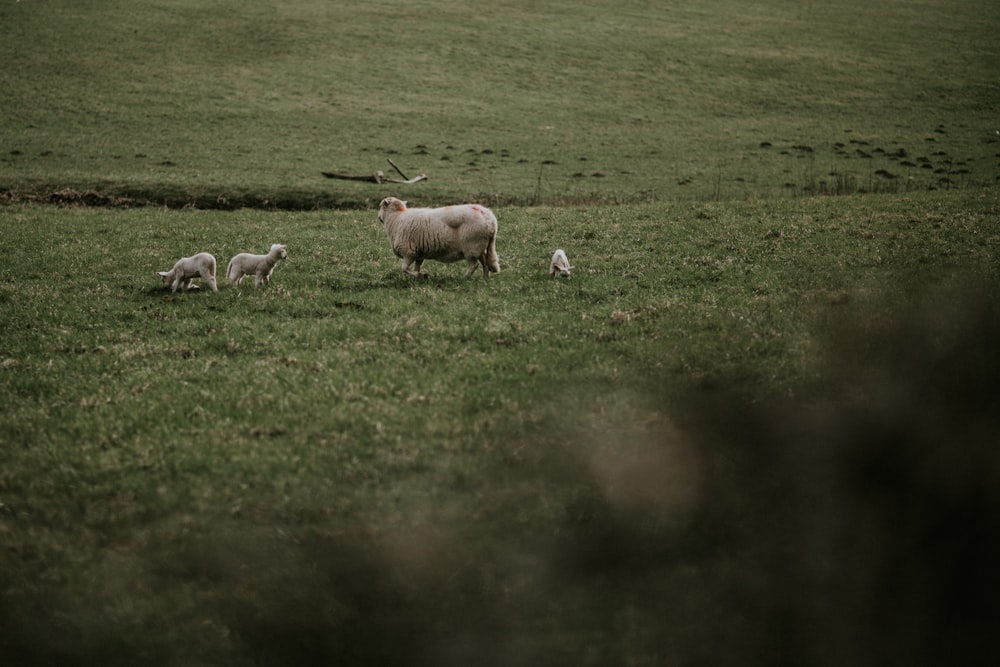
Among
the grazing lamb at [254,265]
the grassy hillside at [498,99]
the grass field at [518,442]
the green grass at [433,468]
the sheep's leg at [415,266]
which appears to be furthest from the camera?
the grassy hillside at [498,99]

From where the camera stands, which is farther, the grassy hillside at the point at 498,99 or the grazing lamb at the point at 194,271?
the grassy hillside at the point at 498,99

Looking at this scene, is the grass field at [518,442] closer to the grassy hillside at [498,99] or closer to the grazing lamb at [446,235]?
the grazing lamb at [446,235]

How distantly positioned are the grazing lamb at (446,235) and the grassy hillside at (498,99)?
52.6 ft

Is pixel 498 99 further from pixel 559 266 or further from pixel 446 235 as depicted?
pixel 446 235

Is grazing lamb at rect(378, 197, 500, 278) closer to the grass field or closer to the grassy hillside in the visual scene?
the grass field

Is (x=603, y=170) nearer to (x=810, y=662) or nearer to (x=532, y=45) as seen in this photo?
(x=532, y=45)

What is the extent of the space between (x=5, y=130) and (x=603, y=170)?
32.8 m

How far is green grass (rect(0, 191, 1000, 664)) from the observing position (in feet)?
22.5

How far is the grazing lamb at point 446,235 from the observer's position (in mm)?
15711

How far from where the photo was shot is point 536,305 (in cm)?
1450

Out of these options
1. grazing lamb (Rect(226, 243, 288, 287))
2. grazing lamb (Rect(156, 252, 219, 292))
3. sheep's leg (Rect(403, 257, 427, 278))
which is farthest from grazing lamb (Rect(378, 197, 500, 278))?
grazing lamb (Rect(156, 252, 219, 292))

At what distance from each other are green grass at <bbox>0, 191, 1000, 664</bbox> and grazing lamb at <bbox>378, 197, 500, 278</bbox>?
5.49 ft

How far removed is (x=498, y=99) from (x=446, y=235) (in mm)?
38740

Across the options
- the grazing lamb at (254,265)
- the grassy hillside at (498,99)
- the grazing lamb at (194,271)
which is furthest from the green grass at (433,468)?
the grassy hillside at (498,99)
